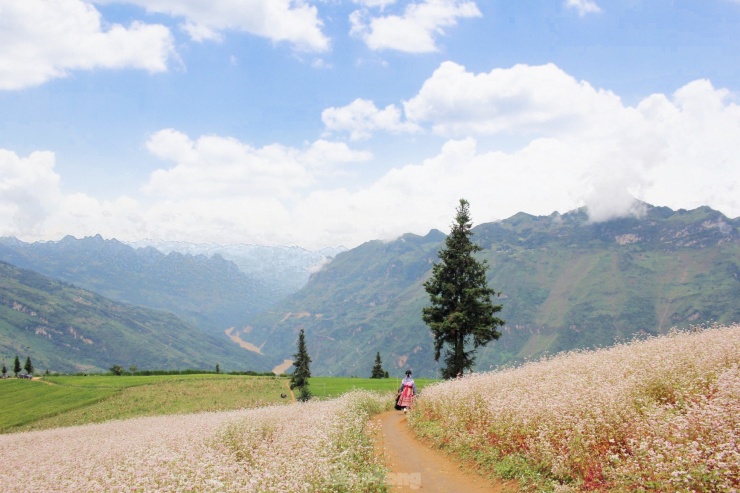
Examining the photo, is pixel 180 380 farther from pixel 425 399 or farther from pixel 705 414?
pixel 705 414

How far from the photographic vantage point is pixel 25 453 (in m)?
19.9

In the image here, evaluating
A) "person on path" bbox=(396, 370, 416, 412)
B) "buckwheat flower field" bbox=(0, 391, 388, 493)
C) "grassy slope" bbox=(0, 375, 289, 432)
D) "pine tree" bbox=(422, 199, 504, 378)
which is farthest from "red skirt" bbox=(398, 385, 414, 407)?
"grassy slope" bbox=(0, 375, 289, 432)

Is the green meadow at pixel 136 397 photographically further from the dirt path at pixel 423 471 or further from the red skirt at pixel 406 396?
the dirt path at pixel 423 471

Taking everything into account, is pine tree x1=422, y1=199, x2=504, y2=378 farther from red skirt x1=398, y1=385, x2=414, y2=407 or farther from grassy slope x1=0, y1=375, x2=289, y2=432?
grassy slope x1=0, y1=375, x2=289, y2=432

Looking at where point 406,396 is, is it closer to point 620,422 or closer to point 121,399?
point 620,422

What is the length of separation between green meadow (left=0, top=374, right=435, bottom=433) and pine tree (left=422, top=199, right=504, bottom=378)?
1108 centimetres

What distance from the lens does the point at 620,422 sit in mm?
9422

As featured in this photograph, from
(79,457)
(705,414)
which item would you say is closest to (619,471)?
(705,414)

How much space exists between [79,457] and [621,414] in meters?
16.1

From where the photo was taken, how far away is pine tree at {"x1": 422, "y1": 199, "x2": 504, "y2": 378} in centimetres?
3394

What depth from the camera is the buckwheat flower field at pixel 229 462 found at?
8805mm

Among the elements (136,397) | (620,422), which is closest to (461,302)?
(620,422)

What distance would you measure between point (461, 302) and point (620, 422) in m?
24.9

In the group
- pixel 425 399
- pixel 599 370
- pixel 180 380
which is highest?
pixel 599 370
